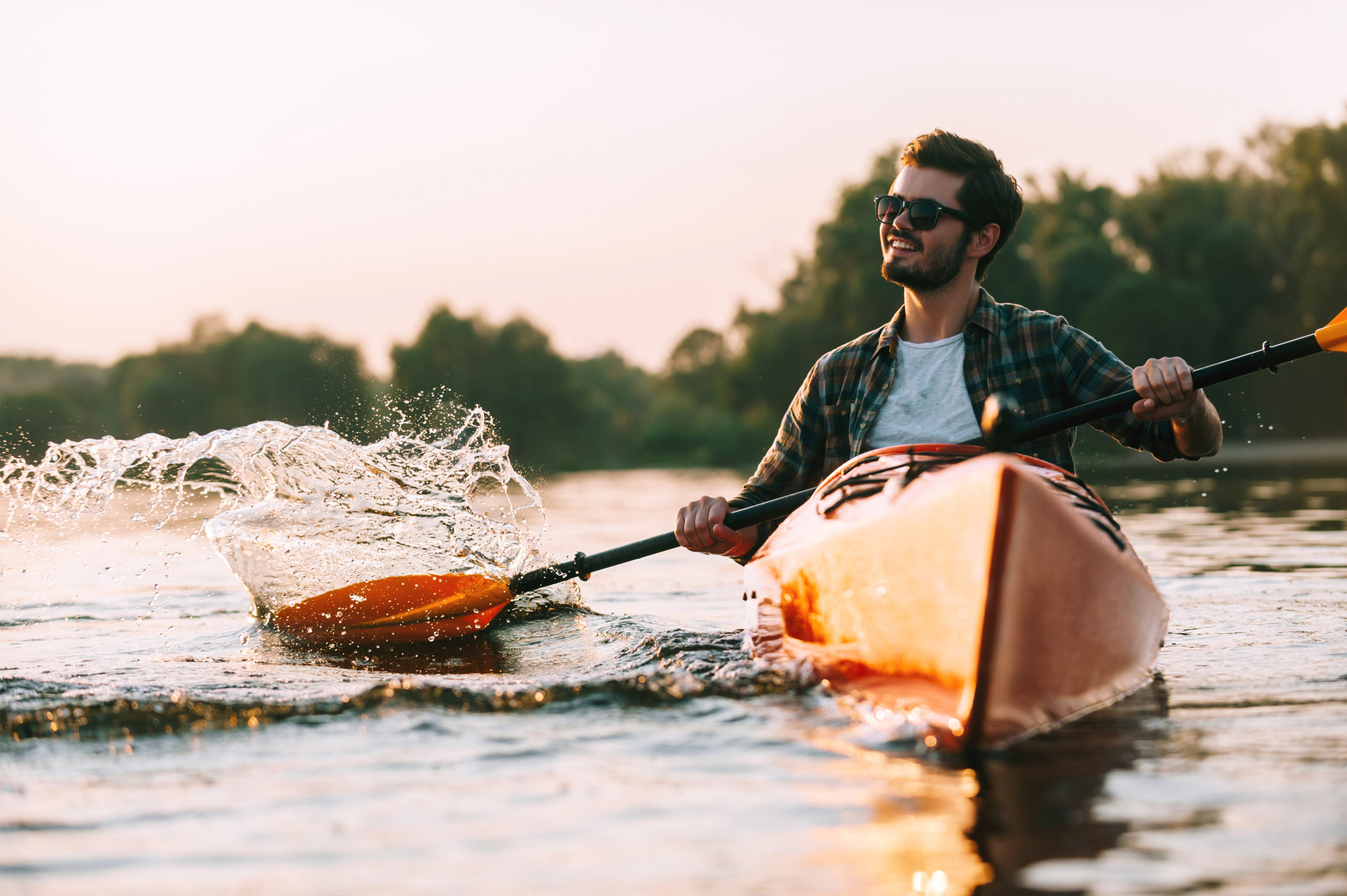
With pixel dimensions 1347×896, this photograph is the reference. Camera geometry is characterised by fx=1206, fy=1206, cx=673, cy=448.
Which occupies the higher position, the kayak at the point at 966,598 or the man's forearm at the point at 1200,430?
the man's forearm at the point at 1200,430

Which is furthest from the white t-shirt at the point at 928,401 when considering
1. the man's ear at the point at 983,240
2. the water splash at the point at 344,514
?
the water splash at the point at 344,514

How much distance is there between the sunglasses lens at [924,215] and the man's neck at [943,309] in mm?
202

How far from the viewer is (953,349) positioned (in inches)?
154

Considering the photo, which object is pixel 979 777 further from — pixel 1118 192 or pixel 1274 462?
pixel 1118 192

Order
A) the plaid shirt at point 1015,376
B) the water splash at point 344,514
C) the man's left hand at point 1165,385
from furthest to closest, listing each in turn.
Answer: the water splash at point 344,514
the plaid shirt at point 1015,376
the man's left hand at point 1165,385

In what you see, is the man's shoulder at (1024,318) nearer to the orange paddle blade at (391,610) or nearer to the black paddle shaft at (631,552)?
the black paddle shaft at (631,552)

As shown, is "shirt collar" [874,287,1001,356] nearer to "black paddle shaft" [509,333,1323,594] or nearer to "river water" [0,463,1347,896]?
"black paddle shaft" [509,333,1323,594]

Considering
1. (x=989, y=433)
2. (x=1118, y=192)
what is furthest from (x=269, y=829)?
(x=1118, y=192)

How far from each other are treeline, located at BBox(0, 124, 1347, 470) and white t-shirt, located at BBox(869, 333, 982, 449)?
2237 cm

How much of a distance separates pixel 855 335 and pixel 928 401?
108ft

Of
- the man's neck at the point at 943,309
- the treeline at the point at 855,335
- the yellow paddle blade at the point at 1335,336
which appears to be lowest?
the yellow paddle blade at the point at 1335,336

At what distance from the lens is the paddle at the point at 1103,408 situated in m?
3.47

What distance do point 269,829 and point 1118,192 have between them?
4530 cm

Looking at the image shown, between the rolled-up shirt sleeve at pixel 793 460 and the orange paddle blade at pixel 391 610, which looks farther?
the orange paddle blade at pixel 391 610
